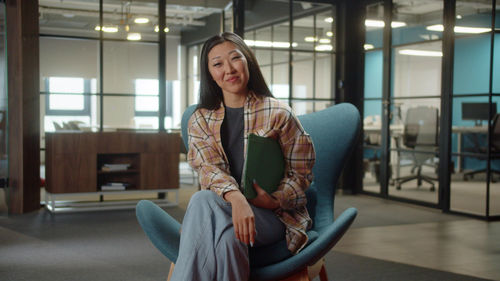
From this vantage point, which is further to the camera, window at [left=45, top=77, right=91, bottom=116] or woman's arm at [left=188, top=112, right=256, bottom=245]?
window at [left=45, top=77, right=91, bottom=116]

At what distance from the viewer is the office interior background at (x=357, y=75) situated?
509cm

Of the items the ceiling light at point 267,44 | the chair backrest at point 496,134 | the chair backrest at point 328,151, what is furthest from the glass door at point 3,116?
the chair backrest at point 496,134

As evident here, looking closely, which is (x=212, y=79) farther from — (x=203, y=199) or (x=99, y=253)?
(x=99, y=253)

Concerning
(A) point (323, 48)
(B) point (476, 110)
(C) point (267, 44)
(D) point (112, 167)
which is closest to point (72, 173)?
(D) point (112, 167)

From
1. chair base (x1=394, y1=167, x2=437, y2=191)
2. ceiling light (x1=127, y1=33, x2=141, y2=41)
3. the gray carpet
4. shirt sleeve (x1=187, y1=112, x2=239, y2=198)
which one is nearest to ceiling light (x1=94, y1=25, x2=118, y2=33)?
ceiling light (x1=127, y1=33, x2=141, y2=41)

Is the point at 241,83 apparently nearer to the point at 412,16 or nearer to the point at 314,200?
the point at 314,200

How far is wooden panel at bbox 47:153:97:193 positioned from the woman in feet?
11.7

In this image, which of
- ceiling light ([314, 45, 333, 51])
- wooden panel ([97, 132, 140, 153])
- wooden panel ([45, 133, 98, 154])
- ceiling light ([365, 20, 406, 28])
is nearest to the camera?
wooden panel ([45, 133, 98, 154])

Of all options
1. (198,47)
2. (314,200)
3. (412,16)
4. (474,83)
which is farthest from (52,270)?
(198,47)

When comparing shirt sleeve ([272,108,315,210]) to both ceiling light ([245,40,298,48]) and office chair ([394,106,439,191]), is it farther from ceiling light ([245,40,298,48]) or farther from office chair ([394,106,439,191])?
ceiling light ([245,40,298,48])

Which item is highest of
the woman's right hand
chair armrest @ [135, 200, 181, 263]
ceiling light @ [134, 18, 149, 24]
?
ceiling light @ [134, 18, 149, 24]

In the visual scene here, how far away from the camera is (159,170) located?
5.65 meters

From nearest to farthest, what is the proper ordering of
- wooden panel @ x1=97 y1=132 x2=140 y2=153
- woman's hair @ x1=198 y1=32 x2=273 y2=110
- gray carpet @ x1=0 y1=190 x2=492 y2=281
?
1. woman's hair @ x1=198 y1=32 x2=273 y2=110
2. gray carpet @ x1=0 y1=190 x2=492 y2=281
3. wooden panel @ x1=97 y1=132 x2=140 y2=153

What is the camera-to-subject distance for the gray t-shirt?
1.97 metres
